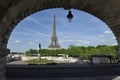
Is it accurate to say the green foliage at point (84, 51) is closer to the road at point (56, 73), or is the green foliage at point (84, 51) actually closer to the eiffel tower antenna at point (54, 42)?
the eiffel tower antenna at point (54, 42)

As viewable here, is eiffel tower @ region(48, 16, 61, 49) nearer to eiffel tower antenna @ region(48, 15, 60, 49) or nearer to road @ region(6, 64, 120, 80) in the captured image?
eiffel tower antenna @ region(48, 15, 60, 49)

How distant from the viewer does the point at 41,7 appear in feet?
29.8

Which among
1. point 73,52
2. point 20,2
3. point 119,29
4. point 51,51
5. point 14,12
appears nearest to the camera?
point 20,2

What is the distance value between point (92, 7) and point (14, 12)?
2664mm

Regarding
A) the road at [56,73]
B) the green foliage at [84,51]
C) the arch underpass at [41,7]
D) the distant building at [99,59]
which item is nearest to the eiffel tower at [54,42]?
the green foliage at [84,51]

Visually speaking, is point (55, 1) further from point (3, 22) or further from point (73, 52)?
point (73, 52)

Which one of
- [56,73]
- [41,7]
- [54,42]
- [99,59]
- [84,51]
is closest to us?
[41,7]

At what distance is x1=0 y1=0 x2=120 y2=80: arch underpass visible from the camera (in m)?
7.00

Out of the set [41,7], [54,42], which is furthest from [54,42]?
[41,7]

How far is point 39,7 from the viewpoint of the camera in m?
8.97

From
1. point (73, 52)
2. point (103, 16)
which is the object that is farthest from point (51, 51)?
point (103, 16)

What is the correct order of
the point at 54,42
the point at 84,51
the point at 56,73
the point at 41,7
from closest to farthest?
the point at 41,7
the point at 56,73
the point at 84,51
the point at 54,42

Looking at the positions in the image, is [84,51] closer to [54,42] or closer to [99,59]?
[54,42]

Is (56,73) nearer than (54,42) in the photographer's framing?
Yes
